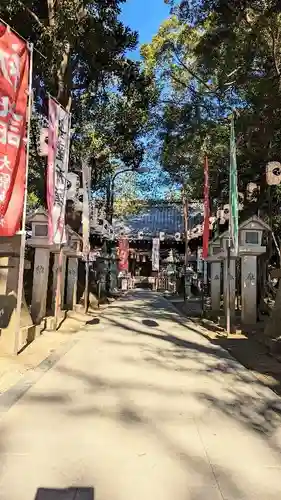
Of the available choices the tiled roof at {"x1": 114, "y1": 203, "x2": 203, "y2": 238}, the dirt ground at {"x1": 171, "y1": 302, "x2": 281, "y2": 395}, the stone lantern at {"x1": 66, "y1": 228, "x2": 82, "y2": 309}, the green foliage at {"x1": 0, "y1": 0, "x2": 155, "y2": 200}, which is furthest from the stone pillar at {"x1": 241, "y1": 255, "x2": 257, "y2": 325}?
the tiled roof at {"x1": 114, "y1": 203, "x2": 203, "y2": 238}

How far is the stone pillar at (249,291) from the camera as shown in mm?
14195

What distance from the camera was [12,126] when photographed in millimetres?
7367

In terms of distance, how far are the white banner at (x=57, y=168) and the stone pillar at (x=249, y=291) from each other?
19.7 feet

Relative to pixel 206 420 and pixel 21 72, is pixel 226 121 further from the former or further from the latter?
pixel 206 420

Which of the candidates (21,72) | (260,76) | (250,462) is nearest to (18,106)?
(21,72)

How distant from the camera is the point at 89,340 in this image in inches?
421

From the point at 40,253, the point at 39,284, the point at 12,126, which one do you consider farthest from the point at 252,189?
the point at 12,126

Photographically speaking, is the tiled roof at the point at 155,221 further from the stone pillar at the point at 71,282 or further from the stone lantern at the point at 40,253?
the stone lantern at the point at 40,253

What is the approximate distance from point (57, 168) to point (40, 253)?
11.4 ft

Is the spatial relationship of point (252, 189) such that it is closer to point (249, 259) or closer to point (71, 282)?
point (249, 259)

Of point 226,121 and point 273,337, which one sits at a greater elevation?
point 226,121

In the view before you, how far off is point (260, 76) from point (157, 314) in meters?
8.68

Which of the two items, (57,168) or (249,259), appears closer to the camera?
(57,168)

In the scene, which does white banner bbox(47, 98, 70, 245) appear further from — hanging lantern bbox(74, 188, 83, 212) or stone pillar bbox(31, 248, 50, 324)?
hanging lantern bbox(74, 188, 83, 212)
